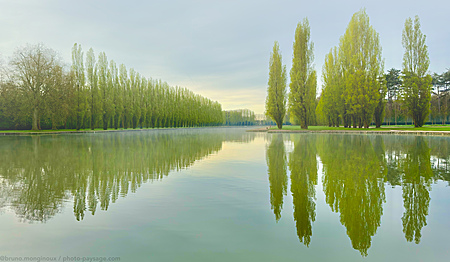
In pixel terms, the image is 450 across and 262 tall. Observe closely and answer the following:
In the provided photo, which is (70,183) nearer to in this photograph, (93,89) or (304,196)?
(304,196)

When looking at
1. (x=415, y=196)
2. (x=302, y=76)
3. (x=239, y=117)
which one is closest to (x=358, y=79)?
(x=302, y=76)

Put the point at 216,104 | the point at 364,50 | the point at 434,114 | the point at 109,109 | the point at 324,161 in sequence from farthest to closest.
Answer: the point at 216,104 → the point at 434,114 → the point at 109,109 → the point at 364,50 → the point at 324,161

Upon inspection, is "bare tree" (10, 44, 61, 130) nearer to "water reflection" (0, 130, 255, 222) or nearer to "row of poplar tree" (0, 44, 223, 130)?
"row of poplar tree" (0, 44, 223, 130)

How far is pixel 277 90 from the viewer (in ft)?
133

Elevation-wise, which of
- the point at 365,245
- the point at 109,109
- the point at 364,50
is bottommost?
the point at 365,245

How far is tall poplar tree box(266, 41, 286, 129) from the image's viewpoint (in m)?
40.6

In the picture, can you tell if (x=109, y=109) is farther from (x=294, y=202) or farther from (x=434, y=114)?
(x=434, y=114)

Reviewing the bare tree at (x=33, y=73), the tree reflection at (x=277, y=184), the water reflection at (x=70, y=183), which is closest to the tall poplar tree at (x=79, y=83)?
the bare tree at (x=33, y=73)

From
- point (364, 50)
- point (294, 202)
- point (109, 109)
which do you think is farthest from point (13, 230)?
point (109, 109)

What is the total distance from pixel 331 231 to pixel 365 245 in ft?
1.44

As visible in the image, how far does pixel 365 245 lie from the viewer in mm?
3258

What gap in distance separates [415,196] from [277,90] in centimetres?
3624

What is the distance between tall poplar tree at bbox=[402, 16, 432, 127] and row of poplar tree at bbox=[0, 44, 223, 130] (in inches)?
1643

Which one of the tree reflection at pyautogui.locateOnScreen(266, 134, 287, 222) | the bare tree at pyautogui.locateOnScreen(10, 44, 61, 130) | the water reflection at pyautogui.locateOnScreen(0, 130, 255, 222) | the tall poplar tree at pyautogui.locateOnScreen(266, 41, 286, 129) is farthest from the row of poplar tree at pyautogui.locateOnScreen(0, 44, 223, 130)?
the tree reflection at pyautogui.locateOnScreen(266, 134, 287, 222)
